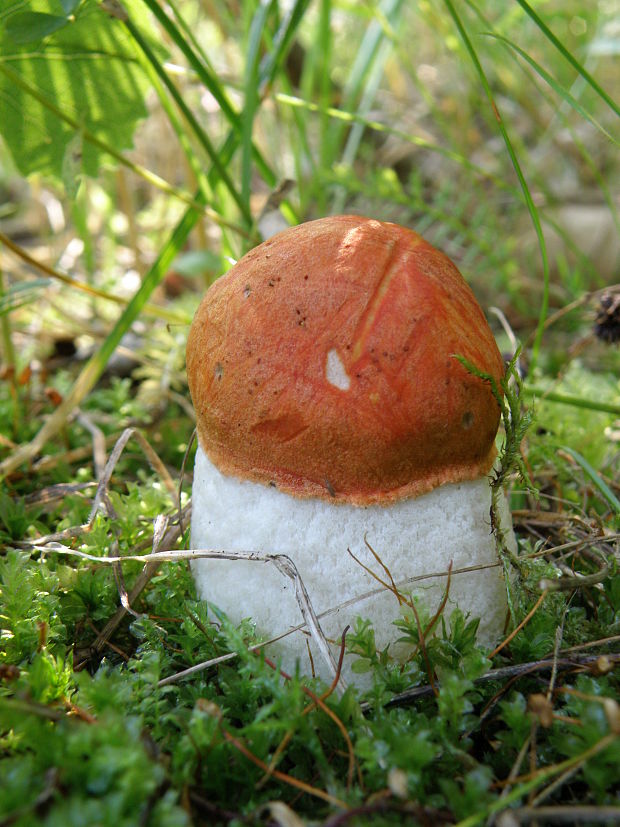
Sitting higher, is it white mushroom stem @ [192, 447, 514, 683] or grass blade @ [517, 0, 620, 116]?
grass blade @ [517, 0, 620, 116]

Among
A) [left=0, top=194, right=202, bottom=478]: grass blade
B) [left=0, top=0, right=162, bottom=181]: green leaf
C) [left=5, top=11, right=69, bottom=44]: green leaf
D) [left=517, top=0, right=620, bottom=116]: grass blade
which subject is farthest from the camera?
[left=0, top=194, right=202, bottom=478]: grass blade

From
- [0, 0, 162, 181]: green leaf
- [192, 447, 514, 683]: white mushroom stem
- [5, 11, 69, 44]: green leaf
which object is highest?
[5, 11, 69, 44]: green leaf

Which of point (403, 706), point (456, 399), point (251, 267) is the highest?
point (251, 267)

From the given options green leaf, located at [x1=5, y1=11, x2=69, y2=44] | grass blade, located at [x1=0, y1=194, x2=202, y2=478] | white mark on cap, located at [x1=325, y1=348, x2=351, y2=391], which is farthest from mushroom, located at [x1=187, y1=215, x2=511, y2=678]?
green leaf, located at [x1=5, y1=11, x2=69, y2=44]

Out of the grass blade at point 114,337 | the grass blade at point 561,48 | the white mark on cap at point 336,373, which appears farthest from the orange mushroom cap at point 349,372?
the grass blade at point 114,337

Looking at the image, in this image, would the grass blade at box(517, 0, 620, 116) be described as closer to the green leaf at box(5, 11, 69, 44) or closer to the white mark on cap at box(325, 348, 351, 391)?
the white mark on cap at box(325, 348, 351, 391)

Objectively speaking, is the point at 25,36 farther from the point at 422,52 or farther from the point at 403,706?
the point at 422,52

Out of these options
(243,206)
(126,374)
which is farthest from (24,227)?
(243,206)

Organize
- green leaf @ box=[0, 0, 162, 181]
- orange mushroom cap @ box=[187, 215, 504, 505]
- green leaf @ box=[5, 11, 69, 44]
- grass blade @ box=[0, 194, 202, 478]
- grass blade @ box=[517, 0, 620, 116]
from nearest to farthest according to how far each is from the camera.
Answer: orange mushroom cap @ box=[187, 215, 504, 505], grass blade @ box=[517, 0, 620, 116], green leaf @ box=[5, 11, 69, 44], green leaf @ box=[0, 0, 162, 181], grass blade @ box=[0, 194, 202, 478]
